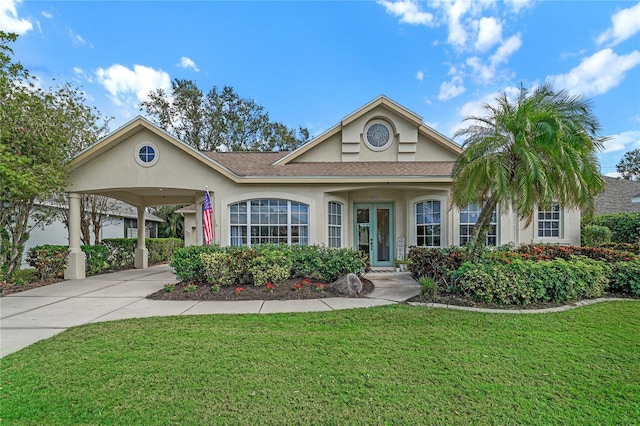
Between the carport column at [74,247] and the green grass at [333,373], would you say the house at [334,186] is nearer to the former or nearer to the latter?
the carport column at [74,247]

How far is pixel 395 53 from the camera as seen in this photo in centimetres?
1449

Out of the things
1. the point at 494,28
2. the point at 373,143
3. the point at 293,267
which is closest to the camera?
the point at 293,267

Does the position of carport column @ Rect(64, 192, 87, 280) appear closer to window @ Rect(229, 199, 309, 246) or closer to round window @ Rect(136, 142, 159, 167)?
round window @ Rect(136, 142, 159, 167)

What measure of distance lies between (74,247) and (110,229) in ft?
32.4

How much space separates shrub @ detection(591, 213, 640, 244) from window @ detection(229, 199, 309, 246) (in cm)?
1477

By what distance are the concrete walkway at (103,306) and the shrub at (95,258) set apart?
2.22m

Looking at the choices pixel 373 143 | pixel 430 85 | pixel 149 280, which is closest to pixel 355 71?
pixel 430 85

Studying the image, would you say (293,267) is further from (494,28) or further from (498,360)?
(494,28)

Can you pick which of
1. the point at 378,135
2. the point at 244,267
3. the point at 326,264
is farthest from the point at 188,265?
the point at 378,135

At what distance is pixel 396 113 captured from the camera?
1207cm

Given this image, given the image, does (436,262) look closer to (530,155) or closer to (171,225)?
(530,155)

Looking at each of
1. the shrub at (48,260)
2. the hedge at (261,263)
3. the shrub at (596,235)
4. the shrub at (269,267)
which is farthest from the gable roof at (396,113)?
the shrub at (48,260)

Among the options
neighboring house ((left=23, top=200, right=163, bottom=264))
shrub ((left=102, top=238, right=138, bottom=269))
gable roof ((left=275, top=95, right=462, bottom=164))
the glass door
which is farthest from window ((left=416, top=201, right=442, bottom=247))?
neighboring house ((left=23, top=200, right=163, bottom=264))

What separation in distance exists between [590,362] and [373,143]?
9947 millimetres
